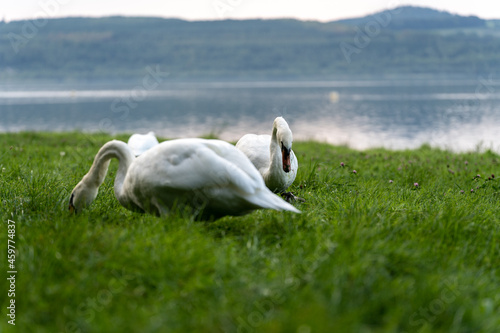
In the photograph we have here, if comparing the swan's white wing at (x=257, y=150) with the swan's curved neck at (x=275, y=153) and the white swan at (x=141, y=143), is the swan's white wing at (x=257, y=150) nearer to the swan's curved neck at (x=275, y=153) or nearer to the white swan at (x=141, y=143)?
the swan's curved neck at (x=275, y=153)

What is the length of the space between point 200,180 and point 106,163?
48.9 inches

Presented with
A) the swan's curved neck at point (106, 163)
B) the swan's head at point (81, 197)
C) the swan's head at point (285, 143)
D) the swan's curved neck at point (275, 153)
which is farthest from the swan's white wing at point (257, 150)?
the swan's head at point (81, 197)

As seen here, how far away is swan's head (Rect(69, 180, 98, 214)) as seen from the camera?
4.61 m

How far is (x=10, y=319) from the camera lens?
2.79 metres

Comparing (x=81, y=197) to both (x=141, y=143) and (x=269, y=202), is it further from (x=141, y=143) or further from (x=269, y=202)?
(x=141, y=143)

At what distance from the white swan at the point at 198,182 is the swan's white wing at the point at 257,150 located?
188 centimetres

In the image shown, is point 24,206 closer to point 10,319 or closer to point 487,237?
point 10,319

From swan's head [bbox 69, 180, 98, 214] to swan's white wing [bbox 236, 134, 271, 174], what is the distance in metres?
2.12

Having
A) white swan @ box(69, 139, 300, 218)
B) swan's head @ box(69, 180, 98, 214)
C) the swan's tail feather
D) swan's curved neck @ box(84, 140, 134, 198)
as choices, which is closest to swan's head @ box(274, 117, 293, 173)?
white swan @ box(69, 139, 300, 218)

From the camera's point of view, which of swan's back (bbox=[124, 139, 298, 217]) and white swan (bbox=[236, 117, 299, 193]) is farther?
white swan (bbox=[236, 117, 299, 193])

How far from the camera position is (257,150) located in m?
6.28

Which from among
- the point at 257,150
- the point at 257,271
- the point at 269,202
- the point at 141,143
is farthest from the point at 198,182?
the point at 141,143

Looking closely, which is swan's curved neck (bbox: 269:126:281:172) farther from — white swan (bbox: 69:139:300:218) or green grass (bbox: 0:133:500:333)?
white swan (bbox: 69:139:300:218)

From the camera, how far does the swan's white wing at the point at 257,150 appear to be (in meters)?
6.14
